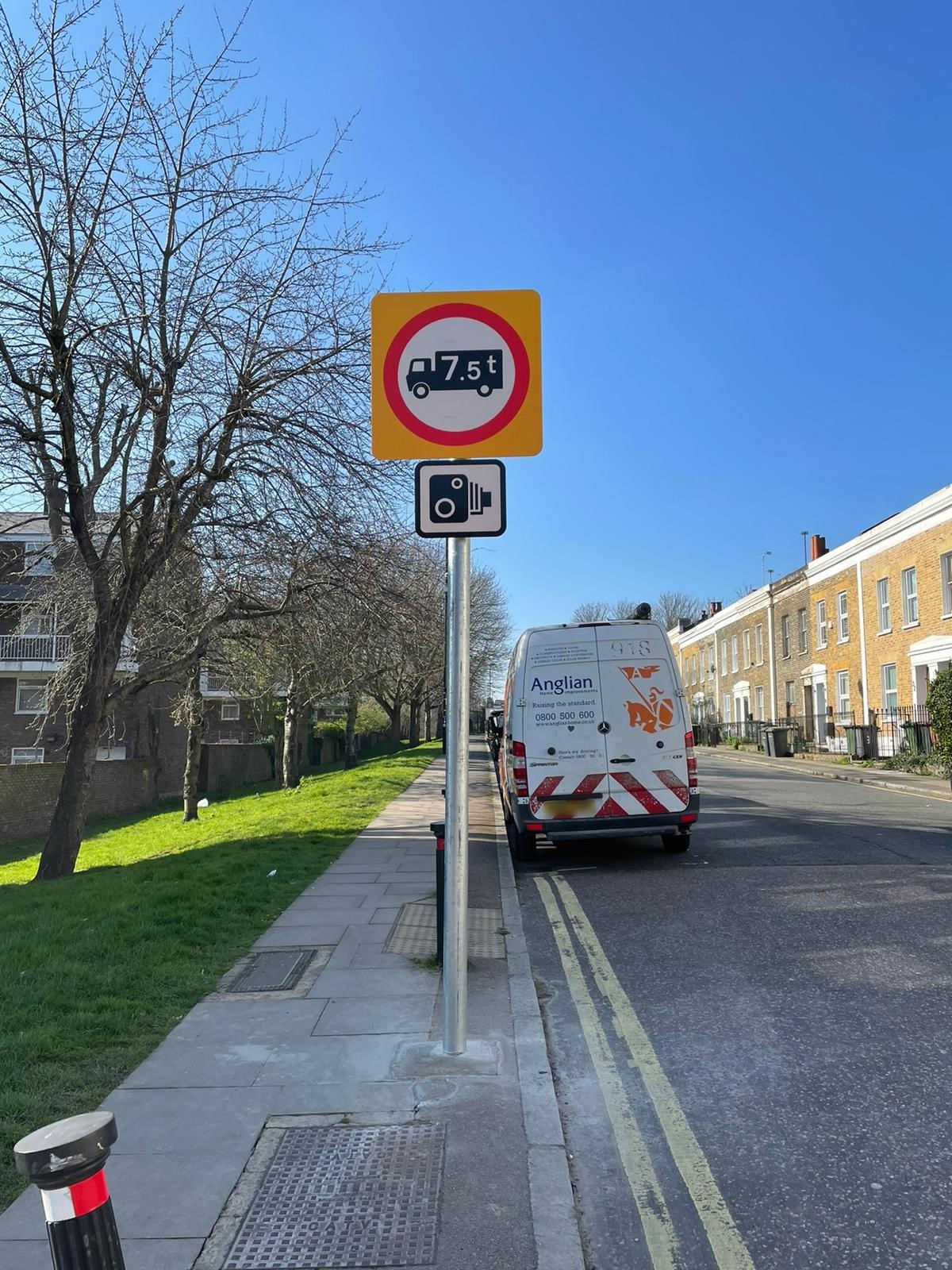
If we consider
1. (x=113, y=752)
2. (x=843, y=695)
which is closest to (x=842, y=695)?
(x=843, y=695)

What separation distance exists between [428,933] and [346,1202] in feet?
13.3

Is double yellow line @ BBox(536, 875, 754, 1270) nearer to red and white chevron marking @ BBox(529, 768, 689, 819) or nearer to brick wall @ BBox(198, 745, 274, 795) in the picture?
red and white chevron marking @ BBox(529, 768, 689, 819)

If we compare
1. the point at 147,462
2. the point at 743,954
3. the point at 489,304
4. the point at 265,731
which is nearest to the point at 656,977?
the point at 743,954

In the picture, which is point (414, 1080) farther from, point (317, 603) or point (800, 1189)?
point (317, 603)

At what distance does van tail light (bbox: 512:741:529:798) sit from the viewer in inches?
410

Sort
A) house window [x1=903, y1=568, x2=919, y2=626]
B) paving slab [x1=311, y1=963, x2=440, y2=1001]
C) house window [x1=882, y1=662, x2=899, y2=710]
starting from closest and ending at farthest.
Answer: paving slab [x1=311, y1=963, x2=440, y2=1001]
house window [x1=903, y1=568, x2=919, y2=626]
house window [x1=882, y1=662, x2=899, y2=710]

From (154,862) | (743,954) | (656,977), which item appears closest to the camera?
(656,977)

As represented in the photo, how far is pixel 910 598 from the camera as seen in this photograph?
92.8 feet

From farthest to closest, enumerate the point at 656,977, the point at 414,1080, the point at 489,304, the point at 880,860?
the point at 880,860
the point at 656,977
the point at 489,304
the point at 414,1080

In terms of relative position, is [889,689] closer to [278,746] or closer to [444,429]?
[278,746]

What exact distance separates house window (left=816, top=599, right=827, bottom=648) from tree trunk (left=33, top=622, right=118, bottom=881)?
29.0 metres

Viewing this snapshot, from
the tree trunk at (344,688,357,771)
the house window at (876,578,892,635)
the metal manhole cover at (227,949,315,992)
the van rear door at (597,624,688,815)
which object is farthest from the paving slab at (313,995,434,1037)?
the tree trunk at (344,688,357,771)

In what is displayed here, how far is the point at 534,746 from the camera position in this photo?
34.3 ft

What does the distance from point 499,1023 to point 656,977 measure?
1.43 meters
